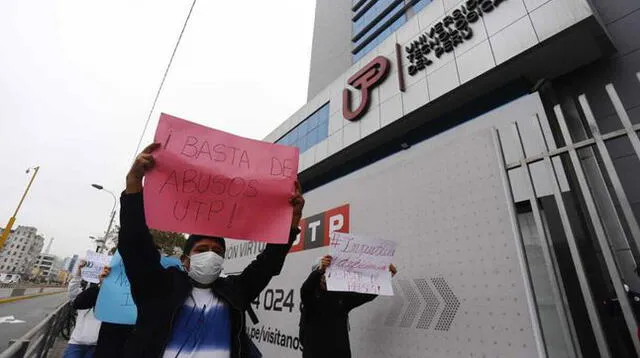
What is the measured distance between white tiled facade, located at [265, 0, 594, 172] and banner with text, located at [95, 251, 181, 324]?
6367 millimetres

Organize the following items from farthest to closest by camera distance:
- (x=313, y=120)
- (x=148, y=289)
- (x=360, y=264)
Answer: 1. (x=313, y=120)
2. (x=360, y=264)
3. (x=148, y=289)

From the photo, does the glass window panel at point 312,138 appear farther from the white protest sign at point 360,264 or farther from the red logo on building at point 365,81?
the white protest sign at point 360,264

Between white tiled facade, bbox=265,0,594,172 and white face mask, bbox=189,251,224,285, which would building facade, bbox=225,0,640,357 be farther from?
white face mask, bbox=189,251,224,285

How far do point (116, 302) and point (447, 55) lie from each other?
7428 millimetres

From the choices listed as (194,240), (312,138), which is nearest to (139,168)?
(194,240)

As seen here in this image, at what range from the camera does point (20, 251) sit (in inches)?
3327

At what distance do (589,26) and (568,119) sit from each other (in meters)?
1.45

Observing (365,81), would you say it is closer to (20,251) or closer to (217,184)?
(217,184)

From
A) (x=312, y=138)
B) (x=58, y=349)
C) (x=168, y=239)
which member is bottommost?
(x=58, y=349)

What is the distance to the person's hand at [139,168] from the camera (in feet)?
4.70

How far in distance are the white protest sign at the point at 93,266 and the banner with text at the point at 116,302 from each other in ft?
6.35

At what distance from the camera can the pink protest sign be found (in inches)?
63.9

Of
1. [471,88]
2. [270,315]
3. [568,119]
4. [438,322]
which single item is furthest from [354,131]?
[438,322]

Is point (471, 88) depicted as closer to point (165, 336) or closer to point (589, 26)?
point (589, 26)
